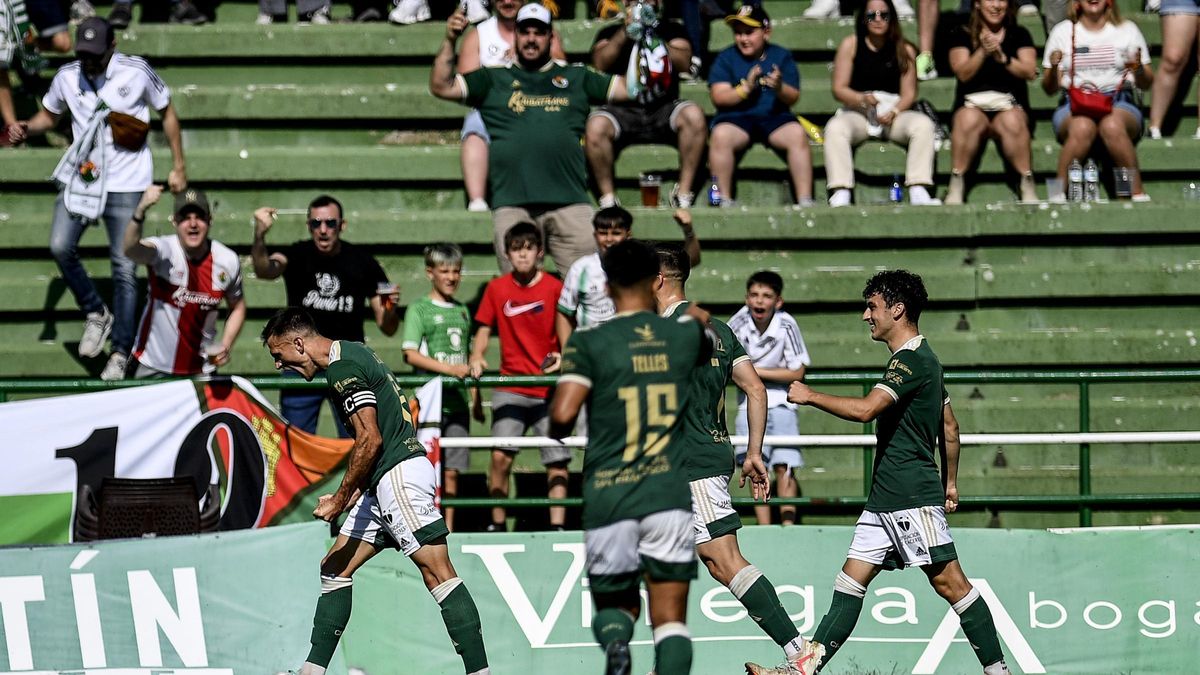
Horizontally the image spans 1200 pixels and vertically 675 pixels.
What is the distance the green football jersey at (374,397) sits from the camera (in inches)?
336

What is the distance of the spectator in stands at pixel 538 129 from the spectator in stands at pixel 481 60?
492 mm

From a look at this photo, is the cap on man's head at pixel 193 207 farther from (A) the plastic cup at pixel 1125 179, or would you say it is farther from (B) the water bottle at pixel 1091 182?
(A) the plastic cup at pixel 1125 179

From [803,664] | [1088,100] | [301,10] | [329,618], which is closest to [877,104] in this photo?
[1088,100]

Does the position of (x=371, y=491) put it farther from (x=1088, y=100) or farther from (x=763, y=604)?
(x=1088, y=100)

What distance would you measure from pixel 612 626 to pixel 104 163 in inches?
269

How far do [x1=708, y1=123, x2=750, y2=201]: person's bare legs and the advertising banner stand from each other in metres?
4.27

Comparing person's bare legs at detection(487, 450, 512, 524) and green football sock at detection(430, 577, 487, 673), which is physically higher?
person's bare legs at detection(487, 450, 512, 524)

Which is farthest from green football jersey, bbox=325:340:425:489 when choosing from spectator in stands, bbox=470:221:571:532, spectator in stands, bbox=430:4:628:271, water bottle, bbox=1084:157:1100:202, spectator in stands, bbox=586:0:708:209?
water bottle, bbox=1084:157:1100:202

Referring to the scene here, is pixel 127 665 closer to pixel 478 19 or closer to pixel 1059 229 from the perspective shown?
pixel 478 19

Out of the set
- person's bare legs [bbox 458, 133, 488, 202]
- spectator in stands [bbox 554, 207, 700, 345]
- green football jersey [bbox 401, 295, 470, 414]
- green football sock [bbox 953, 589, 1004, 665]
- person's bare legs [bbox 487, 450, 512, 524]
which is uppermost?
person's bare legs [bbox 458, 133, 488, 202]

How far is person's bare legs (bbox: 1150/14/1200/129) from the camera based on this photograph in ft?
44.2

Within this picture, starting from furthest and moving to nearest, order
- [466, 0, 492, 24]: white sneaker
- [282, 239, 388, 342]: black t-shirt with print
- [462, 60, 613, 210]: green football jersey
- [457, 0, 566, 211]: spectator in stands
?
[466, 0, 492, 24]: white sneaker < [457, 0, 566, 211]: spectator in stands < [462, 60, 613, 210]: green football jersey < [282, 239, 388, 342]: black t-shirt with print

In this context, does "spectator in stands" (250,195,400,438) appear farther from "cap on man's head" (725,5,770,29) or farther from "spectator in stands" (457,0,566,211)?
"cap on man's head" (725,5,770,29)

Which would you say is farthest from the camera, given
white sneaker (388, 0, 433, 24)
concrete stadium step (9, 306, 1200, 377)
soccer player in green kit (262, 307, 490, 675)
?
white sneaker (388, 0, 433, 24)
